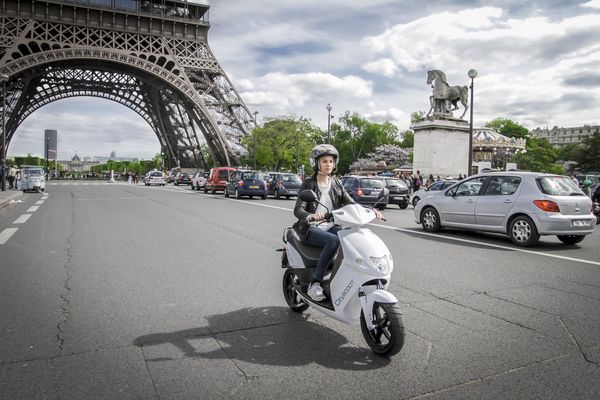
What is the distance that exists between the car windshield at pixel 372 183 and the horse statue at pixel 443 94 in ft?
42.2

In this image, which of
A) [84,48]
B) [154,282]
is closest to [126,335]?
[154,282]

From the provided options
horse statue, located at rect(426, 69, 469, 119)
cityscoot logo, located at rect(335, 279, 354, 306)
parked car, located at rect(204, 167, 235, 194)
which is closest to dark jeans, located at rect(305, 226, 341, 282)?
cityscoot logo, located at rect(335, 279, 354, 306)

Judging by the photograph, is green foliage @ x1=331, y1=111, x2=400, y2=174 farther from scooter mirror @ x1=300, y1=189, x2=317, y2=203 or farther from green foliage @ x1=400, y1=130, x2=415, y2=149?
scooter mirror @ x1=300, y1=189, x2=317, y2=203

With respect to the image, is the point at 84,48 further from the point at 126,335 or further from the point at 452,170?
the point at 126,335

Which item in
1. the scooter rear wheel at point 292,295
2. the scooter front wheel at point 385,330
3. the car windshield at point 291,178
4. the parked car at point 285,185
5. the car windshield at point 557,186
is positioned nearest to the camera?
the scooter front wheel at point 385,330

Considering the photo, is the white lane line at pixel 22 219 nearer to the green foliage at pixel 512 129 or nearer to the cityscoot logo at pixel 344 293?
the cityscoot logo at pixel 344 293

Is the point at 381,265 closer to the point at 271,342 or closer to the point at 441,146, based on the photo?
the point at 271,342

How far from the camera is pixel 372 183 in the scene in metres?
19.6

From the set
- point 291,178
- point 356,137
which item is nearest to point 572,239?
point 291,178

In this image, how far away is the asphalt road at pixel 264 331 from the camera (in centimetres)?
305

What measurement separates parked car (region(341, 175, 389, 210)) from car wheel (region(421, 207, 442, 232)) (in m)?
6.51

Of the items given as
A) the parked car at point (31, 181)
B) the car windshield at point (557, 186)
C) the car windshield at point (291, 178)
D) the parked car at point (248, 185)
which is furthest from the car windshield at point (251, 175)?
the car windshield at point (557, 186)

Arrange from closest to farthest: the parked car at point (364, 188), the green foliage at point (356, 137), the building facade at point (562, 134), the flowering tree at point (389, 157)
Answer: the parked car at point (364, 188) < the flowering tree at point (389, 157) < the green foliage at point (356, 137) < the building facade at point (562, 134)

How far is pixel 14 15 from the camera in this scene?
41.1 metres
